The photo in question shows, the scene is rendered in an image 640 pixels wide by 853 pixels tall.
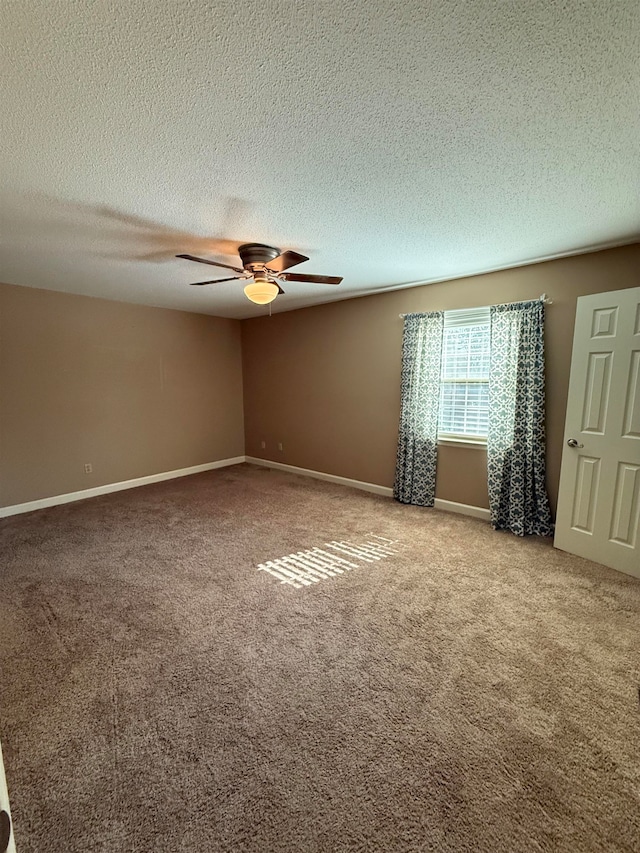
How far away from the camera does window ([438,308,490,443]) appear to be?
11.9ft

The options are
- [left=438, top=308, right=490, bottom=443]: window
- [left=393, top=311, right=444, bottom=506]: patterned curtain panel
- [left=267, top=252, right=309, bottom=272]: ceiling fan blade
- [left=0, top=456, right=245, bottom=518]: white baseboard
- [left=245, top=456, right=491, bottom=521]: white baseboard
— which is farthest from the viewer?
[left=0, top=456, right=245, bottom=518]: white baseboard

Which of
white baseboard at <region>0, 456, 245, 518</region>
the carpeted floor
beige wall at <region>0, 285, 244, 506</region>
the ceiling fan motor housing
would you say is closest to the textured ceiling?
the ceiling fan motor housing

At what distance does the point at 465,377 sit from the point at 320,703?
3.14 meters

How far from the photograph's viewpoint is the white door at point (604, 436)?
8.51ft

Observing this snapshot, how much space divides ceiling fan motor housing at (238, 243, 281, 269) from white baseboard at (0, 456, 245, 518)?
138 inches

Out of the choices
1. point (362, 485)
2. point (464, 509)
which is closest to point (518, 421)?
point (464, 509)

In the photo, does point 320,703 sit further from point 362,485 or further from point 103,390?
point 103,390

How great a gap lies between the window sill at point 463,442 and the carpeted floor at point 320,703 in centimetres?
108

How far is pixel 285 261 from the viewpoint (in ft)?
8.32

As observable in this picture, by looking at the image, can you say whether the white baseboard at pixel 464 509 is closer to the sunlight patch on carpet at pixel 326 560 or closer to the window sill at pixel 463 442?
the window sill at pixel 463 442

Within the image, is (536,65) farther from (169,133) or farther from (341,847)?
(341,847)

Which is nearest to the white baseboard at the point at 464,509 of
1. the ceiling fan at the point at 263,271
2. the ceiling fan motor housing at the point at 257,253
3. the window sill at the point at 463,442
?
the window sill at the point at 463,442

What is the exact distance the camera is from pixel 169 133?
1.47 metres

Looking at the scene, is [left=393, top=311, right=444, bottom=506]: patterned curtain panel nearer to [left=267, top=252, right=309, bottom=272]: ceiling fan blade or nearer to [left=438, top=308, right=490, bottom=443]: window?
Result: [left=438, top=308, right=490, bottom=443]: window
